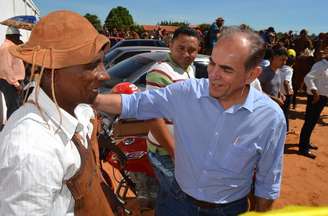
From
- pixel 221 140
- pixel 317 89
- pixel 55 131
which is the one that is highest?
pixel 55 131

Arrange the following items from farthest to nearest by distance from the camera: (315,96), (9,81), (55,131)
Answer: (315,96) < (9,81) < (55,131)

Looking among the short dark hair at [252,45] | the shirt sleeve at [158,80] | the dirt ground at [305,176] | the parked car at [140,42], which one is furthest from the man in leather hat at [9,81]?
the parked car at [140,42]

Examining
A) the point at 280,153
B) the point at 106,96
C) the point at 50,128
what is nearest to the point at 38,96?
the point at 50,128

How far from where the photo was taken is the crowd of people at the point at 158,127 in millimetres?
1291

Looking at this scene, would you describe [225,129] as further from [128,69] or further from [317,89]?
[317,89]

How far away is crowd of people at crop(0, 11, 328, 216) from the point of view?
1.29 metres

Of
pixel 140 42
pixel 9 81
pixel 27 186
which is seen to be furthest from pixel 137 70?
pixel 140 42

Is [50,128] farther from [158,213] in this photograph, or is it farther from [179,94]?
[158,213]

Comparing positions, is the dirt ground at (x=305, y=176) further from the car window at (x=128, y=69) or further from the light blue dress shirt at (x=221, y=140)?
the light blue dress shirt at (x=221, y=140)

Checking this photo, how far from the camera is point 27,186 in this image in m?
1.23

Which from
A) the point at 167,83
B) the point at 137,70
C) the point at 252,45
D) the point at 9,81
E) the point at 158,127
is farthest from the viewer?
the point at 137,70

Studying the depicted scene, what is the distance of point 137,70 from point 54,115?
15.6 feet

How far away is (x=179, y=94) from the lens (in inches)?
94.2

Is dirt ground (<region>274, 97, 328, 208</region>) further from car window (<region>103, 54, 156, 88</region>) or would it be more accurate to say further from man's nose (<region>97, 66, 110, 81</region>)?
man's nose (<region>97, 66, 110, 81</region>)
